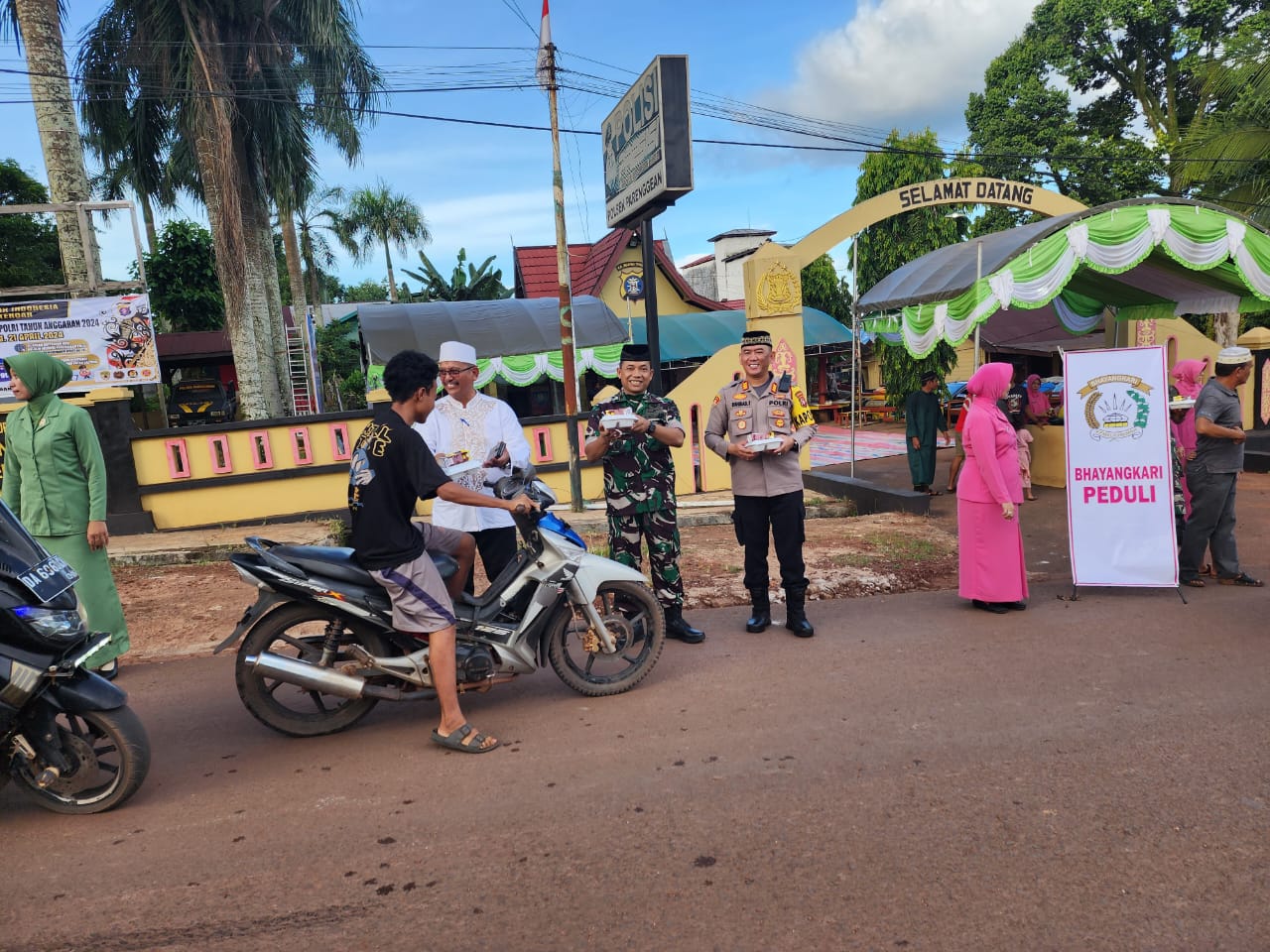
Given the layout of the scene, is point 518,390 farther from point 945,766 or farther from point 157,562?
point 945,766

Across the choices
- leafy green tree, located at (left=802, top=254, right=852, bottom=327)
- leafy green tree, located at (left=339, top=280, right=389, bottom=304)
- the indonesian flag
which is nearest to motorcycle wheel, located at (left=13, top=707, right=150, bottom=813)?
the indonesian flag

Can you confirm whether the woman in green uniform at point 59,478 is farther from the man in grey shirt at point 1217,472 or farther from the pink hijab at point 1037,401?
the pink hijab at point 1037,401

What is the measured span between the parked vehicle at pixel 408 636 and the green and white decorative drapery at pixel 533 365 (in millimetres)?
14448

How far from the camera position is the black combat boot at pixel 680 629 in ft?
16.9

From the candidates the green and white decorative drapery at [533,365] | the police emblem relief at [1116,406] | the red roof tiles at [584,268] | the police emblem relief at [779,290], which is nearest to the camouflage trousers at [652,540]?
the police emblem relief at [1116,406]

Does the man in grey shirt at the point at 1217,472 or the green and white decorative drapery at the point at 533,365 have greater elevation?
the green and white decorative drapery at the point at 533,365

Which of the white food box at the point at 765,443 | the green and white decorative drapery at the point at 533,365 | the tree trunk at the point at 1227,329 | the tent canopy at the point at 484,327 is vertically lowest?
the white food box at the point at 765,443

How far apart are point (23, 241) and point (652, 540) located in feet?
88.8

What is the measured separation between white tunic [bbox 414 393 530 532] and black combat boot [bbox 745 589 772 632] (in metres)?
1.75

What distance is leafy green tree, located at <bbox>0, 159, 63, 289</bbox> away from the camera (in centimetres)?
2289

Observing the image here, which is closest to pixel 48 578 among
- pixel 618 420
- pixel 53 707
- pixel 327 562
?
pixel 53 707

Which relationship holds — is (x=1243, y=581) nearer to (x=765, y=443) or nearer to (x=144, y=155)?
(x=765, y=443)

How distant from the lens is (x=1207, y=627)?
5.09 meters

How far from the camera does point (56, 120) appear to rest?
10.5 meters
